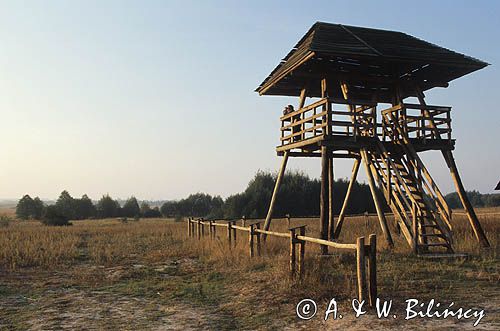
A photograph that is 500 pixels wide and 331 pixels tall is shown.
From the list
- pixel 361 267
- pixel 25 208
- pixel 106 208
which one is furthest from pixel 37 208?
pixel 361 267

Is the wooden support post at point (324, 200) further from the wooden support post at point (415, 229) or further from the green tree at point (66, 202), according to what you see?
the green tree at point (66, 202)

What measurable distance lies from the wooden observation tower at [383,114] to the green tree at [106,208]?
59.1 m

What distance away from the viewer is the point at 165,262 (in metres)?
15.6

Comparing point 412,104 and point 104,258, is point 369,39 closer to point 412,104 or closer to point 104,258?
point 412,104

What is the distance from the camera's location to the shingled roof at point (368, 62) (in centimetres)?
1423

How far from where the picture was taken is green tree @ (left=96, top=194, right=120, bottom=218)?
71.1 m

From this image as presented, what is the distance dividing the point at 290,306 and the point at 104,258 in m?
10.5

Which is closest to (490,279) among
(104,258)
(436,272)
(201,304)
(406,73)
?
(436,272)

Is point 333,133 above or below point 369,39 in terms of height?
below

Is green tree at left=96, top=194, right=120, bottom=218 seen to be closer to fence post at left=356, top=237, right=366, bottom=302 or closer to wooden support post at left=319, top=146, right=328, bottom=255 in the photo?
wooden support post at left=319, top=146, right=328, bottom=255

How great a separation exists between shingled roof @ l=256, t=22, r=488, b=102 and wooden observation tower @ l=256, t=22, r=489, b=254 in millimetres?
34

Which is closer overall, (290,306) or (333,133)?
(290,306)

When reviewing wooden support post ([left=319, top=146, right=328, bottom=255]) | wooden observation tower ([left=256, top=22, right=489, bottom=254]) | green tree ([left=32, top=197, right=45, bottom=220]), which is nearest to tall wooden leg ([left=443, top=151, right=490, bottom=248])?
wooden observation tower ([left=256, top=22, right=489, bottom=254])

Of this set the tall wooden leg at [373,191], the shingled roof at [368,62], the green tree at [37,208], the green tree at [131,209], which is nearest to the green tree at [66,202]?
the green tree at [37,208]
